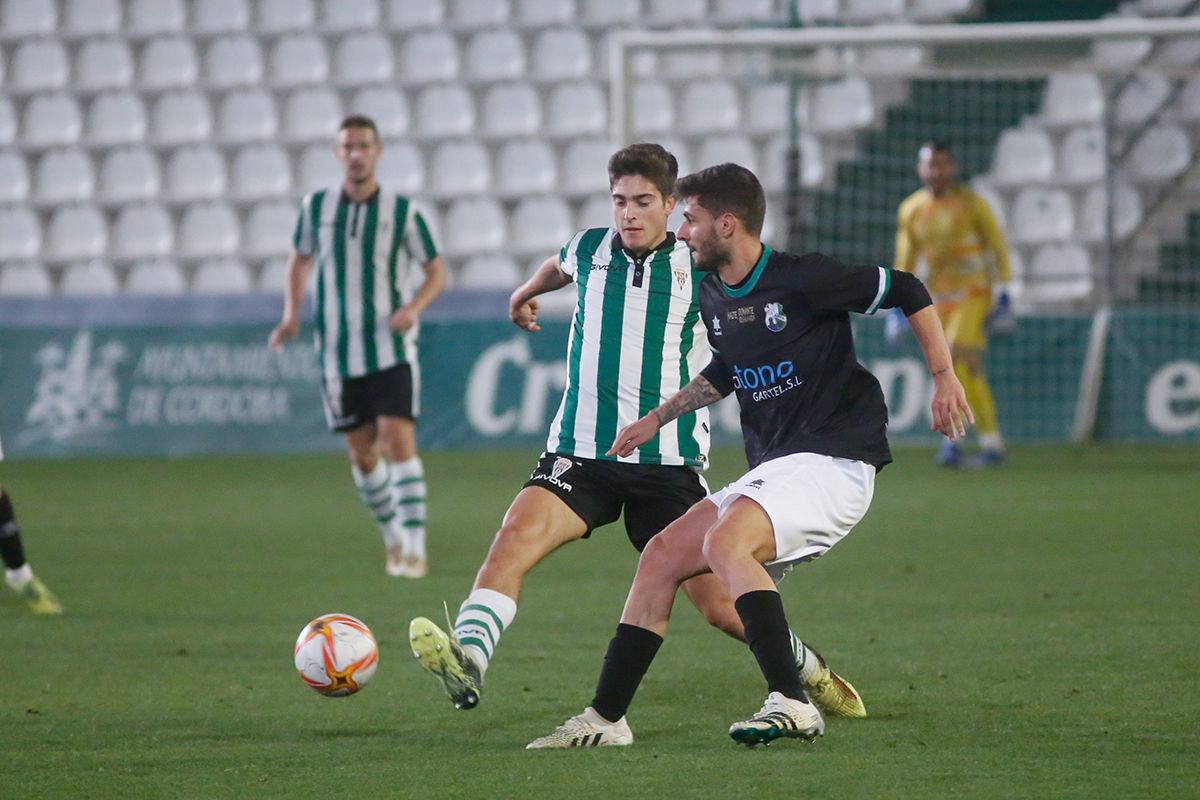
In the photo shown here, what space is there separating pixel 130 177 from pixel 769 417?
1508cm

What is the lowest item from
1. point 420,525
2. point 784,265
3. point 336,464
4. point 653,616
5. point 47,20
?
point 336,464

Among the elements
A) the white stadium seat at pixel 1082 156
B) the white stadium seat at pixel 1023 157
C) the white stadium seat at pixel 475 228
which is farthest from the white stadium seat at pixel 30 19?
the white stadium seat at pixel 1082 156

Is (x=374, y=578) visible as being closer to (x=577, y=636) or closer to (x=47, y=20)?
(x=577, y=636)

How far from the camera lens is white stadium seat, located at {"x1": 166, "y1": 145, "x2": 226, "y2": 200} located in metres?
18.8

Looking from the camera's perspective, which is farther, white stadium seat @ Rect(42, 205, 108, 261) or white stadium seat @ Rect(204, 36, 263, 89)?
white stadium seat @ Rect(204, 36, 263, 89)

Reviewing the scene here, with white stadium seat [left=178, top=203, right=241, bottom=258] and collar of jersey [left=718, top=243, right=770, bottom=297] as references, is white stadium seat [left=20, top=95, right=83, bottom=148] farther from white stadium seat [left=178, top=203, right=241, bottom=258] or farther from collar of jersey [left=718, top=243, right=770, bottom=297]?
collar of jersey [left=718, top=243, right=770, bottom=297]

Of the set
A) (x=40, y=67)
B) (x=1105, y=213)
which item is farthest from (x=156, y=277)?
(x=1105, y=213)

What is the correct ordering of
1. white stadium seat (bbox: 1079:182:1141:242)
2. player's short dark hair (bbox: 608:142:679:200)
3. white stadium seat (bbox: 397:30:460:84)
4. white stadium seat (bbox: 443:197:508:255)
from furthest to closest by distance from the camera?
white stadium seat (bbox: 397:30:460:84) < white stadium seat (bbox: 443:197:508:255) < white stadium seat (bbox: 1079:182:1141:242) < player's short dark hair (bbox: 608:142:679:200)

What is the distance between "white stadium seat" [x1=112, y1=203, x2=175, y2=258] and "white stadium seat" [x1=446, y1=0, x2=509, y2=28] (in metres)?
3.79

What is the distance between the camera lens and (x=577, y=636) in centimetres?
681

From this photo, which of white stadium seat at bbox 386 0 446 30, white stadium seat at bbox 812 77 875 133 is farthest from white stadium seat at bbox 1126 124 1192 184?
white stadium seat at bbox 386 0 446 30

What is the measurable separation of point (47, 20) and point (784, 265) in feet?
54.5

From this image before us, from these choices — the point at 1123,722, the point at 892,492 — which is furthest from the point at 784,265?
the point at 892,492

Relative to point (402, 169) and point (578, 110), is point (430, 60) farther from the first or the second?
point (578, 110)
